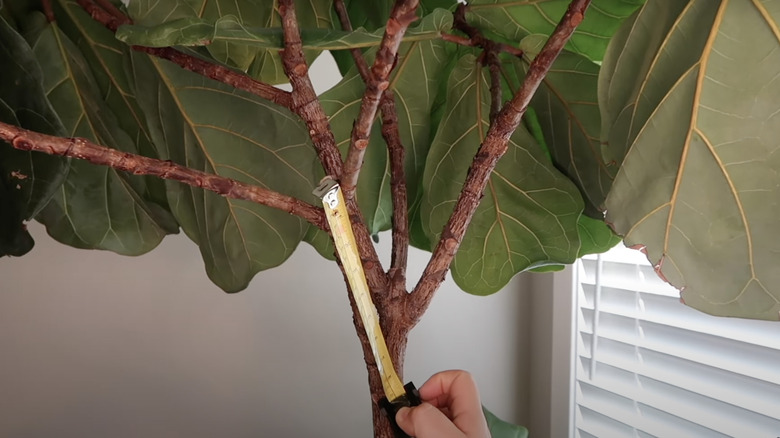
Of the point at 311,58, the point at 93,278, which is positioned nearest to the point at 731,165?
the point at 311,58

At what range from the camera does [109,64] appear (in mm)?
592

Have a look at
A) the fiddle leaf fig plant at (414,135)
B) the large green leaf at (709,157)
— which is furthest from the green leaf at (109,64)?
the large green leaf at (709,157)

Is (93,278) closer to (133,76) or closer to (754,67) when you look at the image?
(133,76)

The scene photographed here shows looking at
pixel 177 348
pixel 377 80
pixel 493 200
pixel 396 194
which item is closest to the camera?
pixel 377 80

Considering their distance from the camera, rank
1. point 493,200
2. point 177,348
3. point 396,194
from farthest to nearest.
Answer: point 177,348 → point 493,200 → point 396,194

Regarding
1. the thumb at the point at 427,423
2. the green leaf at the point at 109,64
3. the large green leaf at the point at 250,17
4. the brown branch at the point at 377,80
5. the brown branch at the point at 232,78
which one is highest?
the large green leaf at the point at 250,17

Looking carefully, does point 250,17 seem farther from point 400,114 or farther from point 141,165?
point 141,165

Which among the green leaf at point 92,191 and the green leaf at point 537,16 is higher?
the green leaf at point 537,16

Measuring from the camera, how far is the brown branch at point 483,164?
0.41 meters

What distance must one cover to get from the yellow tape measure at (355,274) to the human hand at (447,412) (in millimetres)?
31

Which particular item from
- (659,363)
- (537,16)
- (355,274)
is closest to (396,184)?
(355,274)

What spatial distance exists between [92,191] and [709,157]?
58 cm

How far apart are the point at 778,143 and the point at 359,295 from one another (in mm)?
304

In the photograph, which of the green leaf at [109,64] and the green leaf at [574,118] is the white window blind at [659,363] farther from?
the green leaf at [109,64]
